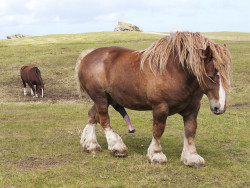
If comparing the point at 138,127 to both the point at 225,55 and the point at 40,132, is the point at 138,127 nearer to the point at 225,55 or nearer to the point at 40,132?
the point at 40,132

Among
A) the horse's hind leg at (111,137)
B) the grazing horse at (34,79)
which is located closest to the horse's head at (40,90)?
the grazing horse at (34,79)

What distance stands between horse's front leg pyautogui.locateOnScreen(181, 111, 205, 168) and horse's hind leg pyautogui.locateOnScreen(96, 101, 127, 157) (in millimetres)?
1281

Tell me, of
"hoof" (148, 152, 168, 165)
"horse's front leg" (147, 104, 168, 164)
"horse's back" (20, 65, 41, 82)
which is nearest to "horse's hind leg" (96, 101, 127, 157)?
"horse's front leg" (147, 104, 168, 164)

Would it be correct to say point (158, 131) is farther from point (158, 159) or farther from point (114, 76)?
point (114, 76)

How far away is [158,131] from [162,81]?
38.3 inches

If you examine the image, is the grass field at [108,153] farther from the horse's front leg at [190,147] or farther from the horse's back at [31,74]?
the horse's back at [31,74]

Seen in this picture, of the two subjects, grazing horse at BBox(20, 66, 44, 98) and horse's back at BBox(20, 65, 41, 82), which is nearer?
grazing horse at BBox(20, 66, 44, 98)

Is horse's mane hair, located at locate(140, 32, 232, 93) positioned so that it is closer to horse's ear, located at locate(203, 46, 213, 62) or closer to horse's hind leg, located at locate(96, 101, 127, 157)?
horse's ear, located at locate(203, 46, 213, 62)

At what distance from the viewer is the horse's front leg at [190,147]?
5922 millimetres

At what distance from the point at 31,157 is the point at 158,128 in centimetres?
281

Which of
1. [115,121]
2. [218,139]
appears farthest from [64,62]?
[218,139]

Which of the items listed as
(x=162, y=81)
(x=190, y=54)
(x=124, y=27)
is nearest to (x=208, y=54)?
(x=190, y=54)

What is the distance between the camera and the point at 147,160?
6.30m

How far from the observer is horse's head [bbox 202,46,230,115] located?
16.8ft
